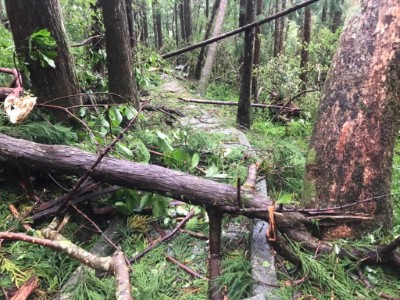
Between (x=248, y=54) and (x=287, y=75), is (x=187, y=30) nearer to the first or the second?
(x=287, y=75)

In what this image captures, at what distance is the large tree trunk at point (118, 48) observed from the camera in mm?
4512

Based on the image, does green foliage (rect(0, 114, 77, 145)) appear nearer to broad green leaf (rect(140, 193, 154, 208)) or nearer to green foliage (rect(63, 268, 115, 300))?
broad green leaf (rect(140, 193, 154, 208))

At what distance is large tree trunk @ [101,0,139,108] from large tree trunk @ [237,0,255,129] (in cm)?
199

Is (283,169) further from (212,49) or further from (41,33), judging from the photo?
Answer: (212,49)

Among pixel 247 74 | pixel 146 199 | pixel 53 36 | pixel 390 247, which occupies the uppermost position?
pixel 53 36

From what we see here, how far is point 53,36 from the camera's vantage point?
11.9 ft

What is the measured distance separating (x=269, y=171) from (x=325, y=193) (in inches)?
52.8

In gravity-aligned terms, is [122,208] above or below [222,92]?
above

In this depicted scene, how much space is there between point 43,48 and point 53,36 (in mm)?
230

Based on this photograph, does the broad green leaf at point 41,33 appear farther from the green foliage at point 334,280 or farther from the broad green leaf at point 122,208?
the green foliage at point 334,280

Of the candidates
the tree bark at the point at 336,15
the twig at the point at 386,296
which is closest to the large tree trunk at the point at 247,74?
the twig at the point at 386,296

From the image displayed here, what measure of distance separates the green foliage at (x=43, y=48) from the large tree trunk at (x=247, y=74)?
A: 320 cm

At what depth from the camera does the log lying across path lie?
7.13ft

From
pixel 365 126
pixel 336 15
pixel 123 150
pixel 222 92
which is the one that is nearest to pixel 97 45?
pixel 123 150
